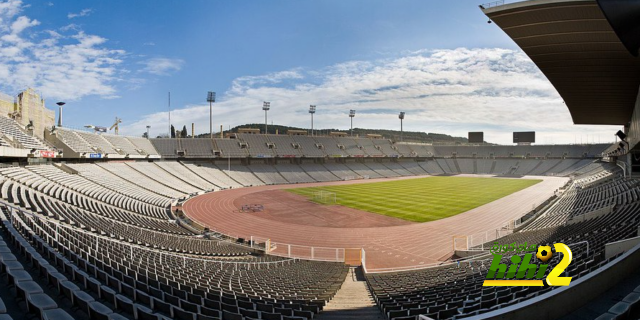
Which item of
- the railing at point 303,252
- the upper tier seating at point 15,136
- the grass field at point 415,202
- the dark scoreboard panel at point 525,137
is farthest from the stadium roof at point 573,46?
the dark scoreboard panel at point 525,137

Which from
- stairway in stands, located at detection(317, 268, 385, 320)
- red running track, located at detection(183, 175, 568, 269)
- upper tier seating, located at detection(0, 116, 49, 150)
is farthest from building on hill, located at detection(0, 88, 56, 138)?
stairway in stands, located at detection(317, 268, 385, 320)

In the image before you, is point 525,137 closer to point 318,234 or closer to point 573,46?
point 573,46

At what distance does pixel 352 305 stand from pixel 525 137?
10528 cm

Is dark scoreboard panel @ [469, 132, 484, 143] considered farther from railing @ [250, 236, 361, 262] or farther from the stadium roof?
railing @ [250, 236, 361, 262]

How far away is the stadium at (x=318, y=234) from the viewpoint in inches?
221

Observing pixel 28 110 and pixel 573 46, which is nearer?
pixel 573 46

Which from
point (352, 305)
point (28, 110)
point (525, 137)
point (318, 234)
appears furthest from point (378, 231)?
point (525, 137)

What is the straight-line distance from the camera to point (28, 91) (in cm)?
4128

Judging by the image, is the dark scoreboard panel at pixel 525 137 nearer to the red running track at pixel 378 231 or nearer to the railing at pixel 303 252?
the red running track at pixel 378 231

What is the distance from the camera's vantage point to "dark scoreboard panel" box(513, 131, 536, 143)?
9212 cm

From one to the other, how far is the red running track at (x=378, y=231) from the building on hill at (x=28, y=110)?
969 inches

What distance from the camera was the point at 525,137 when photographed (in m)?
93.6

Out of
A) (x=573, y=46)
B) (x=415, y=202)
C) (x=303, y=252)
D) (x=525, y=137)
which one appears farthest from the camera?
(x=525, y=137)

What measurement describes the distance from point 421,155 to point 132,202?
272 feet
